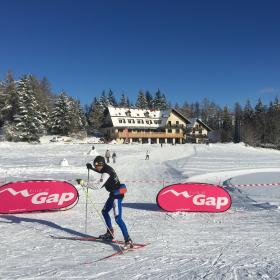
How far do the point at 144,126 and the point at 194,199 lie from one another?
69087 millimetres

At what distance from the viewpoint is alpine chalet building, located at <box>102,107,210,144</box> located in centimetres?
7728

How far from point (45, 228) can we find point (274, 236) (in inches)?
230

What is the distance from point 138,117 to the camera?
266 ft

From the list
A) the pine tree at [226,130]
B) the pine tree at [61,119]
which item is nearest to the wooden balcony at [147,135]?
the pine tree at [61,119]

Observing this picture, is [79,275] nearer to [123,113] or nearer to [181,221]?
[181,221]

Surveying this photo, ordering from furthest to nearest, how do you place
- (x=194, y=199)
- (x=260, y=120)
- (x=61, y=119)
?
(x=260, y=120) → (x=61, y=119) → (x=194, y=199)

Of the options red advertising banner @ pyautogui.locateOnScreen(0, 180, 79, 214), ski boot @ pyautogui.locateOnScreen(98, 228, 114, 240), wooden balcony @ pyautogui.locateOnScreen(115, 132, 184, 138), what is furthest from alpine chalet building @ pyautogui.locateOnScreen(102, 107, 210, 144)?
ski boot @ pyautogui.locateOnScreen(98, 228, 114, 240)

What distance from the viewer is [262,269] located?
594 cm

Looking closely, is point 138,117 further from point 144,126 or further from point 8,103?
point 8,103

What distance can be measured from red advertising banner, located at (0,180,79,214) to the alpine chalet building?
207 feet

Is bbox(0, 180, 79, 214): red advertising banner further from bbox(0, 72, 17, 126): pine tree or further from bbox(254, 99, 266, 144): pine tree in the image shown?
bbox(254, 99, 266, 144): pine tree

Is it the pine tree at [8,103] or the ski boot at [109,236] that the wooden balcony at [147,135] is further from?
the ski boot at [109,236]

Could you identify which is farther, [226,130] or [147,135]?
[226,130]

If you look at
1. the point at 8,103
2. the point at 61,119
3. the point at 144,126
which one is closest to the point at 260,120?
the point at 144,126
